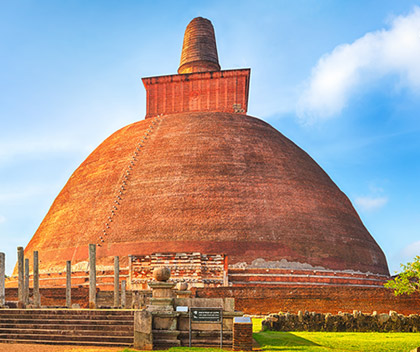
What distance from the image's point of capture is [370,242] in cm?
2453

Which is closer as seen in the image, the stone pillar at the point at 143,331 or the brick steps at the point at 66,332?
the stone pillar at the point at 143,331

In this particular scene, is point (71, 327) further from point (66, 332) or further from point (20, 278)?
point (20, 278)

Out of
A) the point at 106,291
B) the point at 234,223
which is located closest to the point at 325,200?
the point at 234,223

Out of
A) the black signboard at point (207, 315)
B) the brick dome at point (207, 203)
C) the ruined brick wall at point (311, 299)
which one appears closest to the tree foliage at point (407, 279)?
the ruined brick wall at point (311, 299)

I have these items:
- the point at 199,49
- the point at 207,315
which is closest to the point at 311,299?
the point at 207,315

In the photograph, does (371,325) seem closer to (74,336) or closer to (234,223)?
(74,336)

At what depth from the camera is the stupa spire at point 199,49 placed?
2975 cm

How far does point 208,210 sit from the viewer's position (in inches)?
828

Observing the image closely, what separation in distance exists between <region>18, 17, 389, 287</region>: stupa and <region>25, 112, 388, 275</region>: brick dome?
0.05m

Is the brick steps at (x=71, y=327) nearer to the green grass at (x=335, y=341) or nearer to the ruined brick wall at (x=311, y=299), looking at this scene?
the green grass at (x=335, y=341)

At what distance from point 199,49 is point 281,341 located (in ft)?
76.4

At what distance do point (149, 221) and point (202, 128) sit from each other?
5987mm

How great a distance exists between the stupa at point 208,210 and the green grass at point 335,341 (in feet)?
26.1

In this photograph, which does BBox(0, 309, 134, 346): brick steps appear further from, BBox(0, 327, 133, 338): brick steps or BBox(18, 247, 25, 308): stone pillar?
BBox(18, 247, 25, 308): stone pillar
